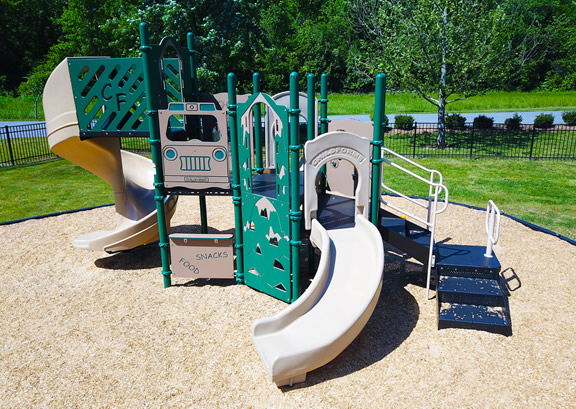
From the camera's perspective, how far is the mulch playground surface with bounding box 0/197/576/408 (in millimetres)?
4676

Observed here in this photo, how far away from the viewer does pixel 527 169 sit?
48.0 feet

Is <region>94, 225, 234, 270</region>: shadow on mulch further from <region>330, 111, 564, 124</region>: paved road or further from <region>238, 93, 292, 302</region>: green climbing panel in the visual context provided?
<region>330, 111, 564, 124</region>: paved road

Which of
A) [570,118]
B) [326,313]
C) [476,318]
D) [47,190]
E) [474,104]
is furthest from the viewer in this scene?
[474,104]

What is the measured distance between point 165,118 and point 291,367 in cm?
358

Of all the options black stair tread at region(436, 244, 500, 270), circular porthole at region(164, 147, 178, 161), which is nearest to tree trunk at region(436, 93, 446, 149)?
black stair tread at region(436, 244, 500, 270)

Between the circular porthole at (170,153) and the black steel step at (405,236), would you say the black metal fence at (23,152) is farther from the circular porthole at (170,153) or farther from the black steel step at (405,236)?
the black steel step at (405,236)

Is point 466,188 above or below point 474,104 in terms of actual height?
below

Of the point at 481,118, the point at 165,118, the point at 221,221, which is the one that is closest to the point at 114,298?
the point at 165,118

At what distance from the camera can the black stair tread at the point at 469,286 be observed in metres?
5.86

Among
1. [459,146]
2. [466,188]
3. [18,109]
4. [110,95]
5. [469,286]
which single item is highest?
[110,95]

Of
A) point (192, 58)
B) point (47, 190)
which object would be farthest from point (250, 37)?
point (192, 58)

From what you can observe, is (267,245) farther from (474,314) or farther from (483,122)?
(483,122)

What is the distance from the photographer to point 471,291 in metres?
5.89

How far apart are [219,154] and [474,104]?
99.1 ft
